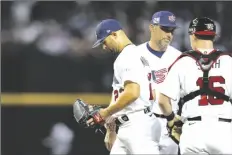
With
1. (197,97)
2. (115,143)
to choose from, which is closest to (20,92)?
(115,143)

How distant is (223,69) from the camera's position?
213 inches

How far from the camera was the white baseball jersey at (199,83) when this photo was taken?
17.6ft

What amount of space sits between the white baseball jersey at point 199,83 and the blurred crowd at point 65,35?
4262 mm

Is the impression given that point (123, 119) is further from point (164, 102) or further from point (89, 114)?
point (164, 102)

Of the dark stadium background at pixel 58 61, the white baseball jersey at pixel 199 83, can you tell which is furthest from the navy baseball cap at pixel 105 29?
the dark stadium background at pixel 58 61

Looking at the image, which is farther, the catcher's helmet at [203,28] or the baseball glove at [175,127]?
the baseball glove at [175,127]

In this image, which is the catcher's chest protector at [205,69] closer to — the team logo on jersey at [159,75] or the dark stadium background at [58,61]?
the team logo on jersey at [159,75]

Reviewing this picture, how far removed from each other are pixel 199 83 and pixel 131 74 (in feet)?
1.96

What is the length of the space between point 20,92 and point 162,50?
10.8ft

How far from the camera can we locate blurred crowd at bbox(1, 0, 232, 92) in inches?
382

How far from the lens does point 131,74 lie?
562cm

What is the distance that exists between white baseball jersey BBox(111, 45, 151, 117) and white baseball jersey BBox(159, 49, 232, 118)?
36 centimetres

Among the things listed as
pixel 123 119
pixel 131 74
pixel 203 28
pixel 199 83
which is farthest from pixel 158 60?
pixel 199 83

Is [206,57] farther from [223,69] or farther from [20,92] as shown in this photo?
[20,92]
